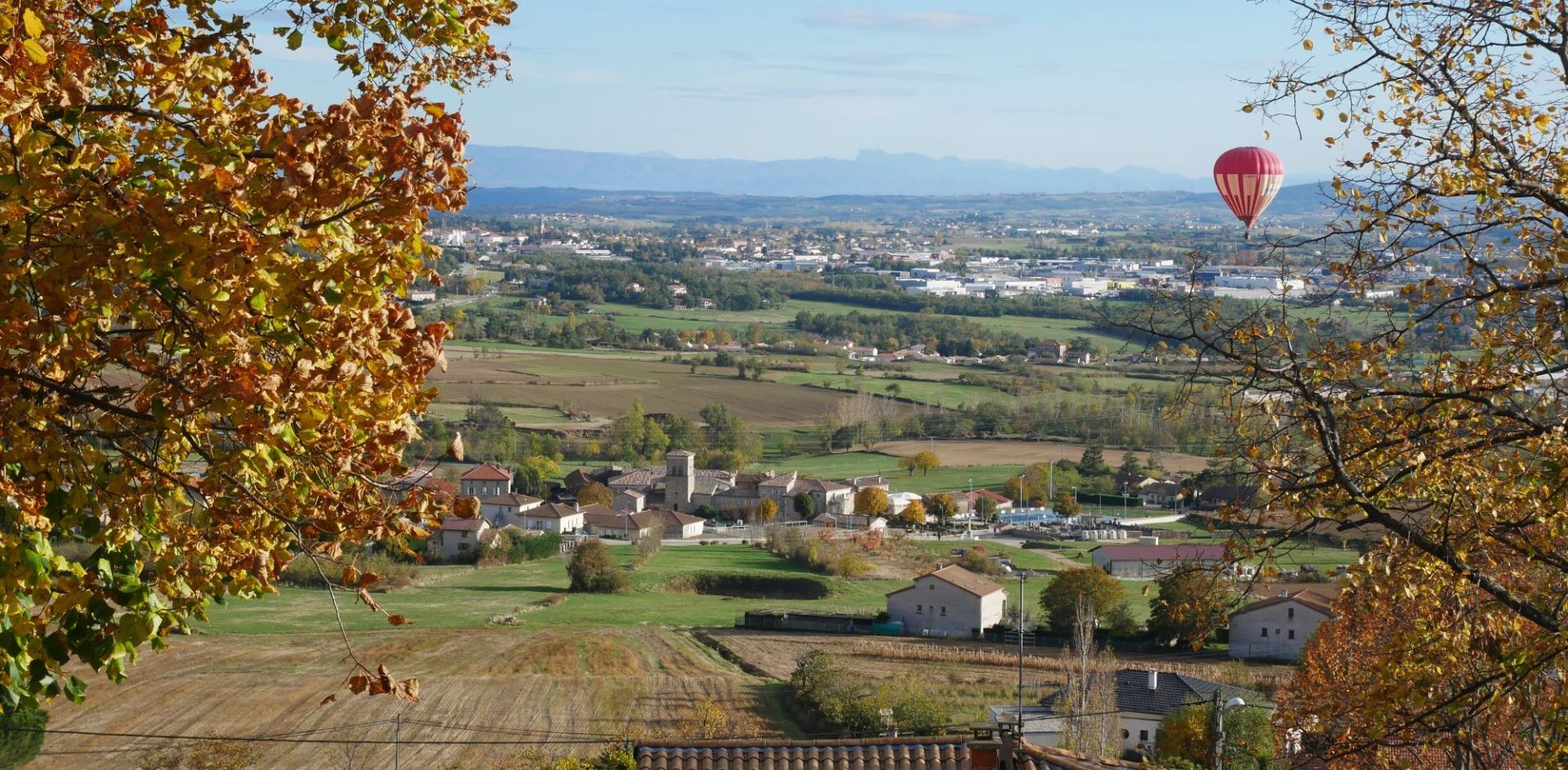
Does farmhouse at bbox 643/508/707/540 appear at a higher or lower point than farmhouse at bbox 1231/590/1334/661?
lower

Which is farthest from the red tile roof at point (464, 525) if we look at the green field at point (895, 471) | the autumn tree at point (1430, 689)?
the autumn tree at point (1430, 689)

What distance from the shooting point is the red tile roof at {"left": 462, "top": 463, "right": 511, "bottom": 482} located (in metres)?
42.0

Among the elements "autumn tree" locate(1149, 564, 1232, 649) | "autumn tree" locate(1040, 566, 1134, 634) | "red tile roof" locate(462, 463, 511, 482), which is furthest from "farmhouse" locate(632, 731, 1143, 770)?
"red tile roof" locate(462, 463, 511, 482)

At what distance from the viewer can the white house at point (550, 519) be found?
132 feet

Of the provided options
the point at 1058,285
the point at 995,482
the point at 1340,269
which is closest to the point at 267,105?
the point at 1340,269

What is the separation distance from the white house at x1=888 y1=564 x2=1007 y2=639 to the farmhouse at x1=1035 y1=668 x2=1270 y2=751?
8.30 m

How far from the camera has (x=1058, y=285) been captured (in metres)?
107

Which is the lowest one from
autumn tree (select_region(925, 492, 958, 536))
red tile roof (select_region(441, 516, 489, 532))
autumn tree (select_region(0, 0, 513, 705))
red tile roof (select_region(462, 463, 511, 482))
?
autumn tree (select_region(925, 492, 958, 536))

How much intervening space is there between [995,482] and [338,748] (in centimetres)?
3103

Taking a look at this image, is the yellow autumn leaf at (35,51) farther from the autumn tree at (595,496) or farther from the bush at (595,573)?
the autumn tree at (595,496)

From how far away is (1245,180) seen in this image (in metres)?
17.9

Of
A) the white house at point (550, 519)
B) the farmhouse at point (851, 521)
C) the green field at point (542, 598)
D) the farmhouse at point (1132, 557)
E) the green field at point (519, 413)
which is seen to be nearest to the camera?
the green field at point (542, 598)

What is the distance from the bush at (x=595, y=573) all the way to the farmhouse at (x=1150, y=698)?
571 inches

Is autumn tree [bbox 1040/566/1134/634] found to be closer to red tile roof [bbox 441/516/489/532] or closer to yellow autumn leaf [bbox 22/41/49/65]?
red tile roof [bbox 441/516/489/532]
